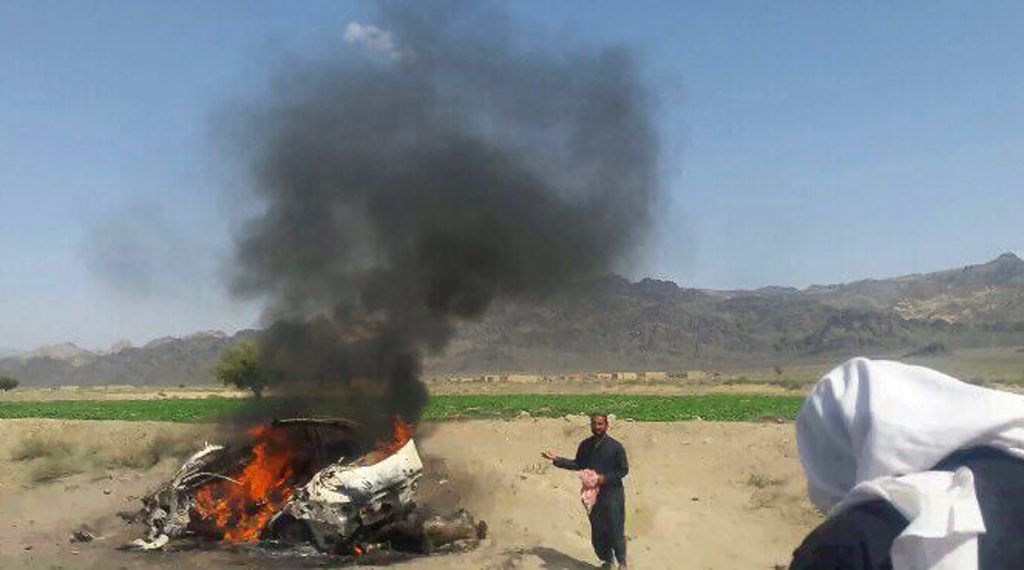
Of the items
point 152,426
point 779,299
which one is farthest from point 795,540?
point 779,299

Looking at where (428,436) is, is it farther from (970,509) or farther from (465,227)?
(970,509)

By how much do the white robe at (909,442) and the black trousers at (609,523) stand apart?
8.11 meters

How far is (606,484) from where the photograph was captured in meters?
9.23

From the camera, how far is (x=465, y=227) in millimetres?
21688

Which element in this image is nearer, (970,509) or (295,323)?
(970,509)

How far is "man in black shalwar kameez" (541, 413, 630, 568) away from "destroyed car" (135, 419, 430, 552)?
7.87 feet

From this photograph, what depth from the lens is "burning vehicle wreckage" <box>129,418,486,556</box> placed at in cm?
1059

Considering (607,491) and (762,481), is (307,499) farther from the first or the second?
(762,481)

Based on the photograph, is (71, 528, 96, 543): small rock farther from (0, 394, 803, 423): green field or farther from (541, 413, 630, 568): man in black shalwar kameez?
(541, 413, 630, 568): man in black shalwar kameez

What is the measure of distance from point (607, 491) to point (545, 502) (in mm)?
3744

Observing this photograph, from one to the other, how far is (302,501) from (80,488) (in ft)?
22.4

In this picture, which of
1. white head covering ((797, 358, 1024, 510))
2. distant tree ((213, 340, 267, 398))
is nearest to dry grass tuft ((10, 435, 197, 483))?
distant tree ((213, 340, 267, 398))

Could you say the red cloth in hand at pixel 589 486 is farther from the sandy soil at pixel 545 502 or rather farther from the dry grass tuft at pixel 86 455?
the dry grass tuft at pixel 86 455

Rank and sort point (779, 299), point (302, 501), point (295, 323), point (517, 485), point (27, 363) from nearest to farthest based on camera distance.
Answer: point (302, 501), point (517, 485), point (295, 323), point (779, 299), point (27, 363)
